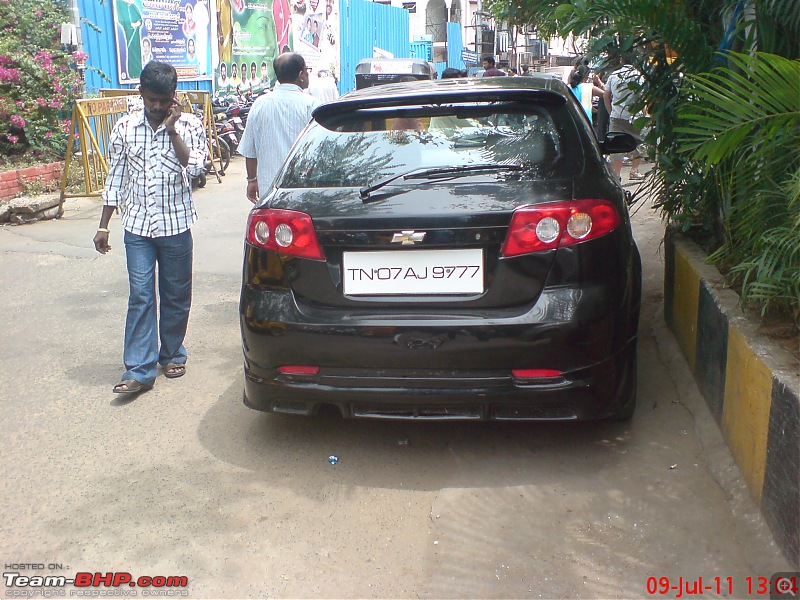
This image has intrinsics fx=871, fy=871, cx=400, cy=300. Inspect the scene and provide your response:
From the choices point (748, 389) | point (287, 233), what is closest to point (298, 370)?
point (287, 233)

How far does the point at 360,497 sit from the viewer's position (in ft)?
11.7

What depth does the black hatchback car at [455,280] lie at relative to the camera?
3441 millimetres

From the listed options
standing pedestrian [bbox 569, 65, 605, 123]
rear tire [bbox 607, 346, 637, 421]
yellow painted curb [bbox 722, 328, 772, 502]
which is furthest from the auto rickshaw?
yellow painted curb [bbox 722, 328, 772, 502]

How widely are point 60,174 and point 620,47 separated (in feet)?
27.8

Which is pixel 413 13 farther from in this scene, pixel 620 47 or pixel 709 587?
pixel 709 587

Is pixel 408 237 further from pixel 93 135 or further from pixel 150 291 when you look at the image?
pixel 93 135

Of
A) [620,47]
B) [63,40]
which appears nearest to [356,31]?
[63,40]

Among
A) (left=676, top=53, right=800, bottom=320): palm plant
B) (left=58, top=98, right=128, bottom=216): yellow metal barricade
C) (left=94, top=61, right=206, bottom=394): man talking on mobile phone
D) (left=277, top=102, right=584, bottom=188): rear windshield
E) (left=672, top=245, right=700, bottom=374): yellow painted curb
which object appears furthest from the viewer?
(left=58, top=98, right=128, bottom=216): yellow metal barricade

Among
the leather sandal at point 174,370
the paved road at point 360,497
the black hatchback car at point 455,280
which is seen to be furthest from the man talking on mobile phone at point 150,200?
the black hatchback car at point 455,280

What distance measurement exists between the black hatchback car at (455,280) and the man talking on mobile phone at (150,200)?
110 cm

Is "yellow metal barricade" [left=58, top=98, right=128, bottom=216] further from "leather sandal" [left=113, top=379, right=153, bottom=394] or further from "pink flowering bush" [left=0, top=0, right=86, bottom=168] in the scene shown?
"leather sandal" [left=113, top=379, right=153, bottom=394]

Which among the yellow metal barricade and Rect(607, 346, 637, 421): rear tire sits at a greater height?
the yellow metal barricade

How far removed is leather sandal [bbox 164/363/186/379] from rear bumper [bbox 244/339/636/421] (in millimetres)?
1395

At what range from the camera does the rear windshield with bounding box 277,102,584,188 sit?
147 inches
